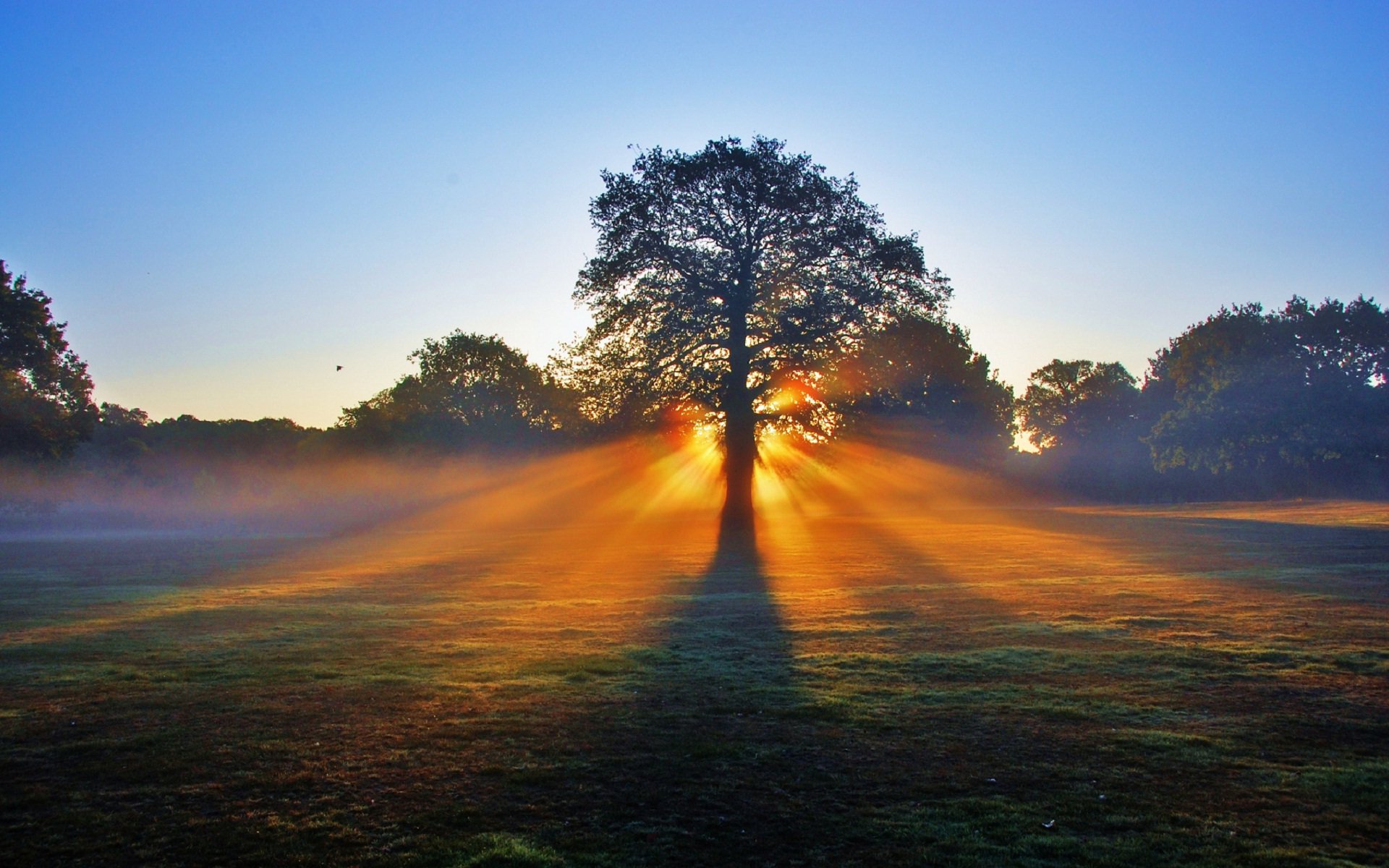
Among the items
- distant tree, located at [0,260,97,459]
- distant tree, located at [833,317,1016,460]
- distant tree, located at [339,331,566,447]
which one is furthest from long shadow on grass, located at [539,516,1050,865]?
distant tree, located at [339,331,566,447]

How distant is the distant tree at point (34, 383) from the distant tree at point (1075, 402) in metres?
89.4

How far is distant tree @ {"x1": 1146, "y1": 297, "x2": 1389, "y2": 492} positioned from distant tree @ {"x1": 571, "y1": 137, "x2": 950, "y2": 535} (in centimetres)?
2873

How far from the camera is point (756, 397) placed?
39219mm

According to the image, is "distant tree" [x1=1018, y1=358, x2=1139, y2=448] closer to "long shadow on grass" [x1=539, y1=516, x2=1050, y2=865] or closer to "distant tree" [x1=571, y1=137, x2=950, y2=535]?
"distant tree" [x1=571, y1=137, x2=950, y2=535]

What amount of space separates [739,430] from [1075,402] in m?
81.0

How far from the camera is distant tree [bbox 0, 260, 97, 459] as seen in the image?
35.4 m

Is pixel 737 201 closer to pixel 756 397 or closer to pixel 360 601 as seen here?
pixel 756 397

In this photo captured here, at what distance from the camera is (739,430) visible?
1544 inches

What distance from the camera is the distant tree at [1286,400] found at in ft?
181

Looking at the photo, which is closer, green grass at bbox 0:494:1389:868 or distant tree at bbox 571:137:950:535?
green grass at bbox 0:494:1389:868

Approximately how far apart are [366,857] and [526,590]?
46.2ft

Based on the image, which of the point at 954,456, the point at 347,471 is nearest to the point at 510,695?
the point at 954,456

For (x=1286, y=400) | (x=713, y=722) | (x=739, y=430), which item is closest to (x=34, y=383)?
(x=739, y=430)

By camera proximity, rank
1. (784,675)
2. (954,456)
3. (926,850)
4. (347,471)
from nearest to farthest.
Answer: (926,850)
(784,675)
(954,456)
(347,471)
